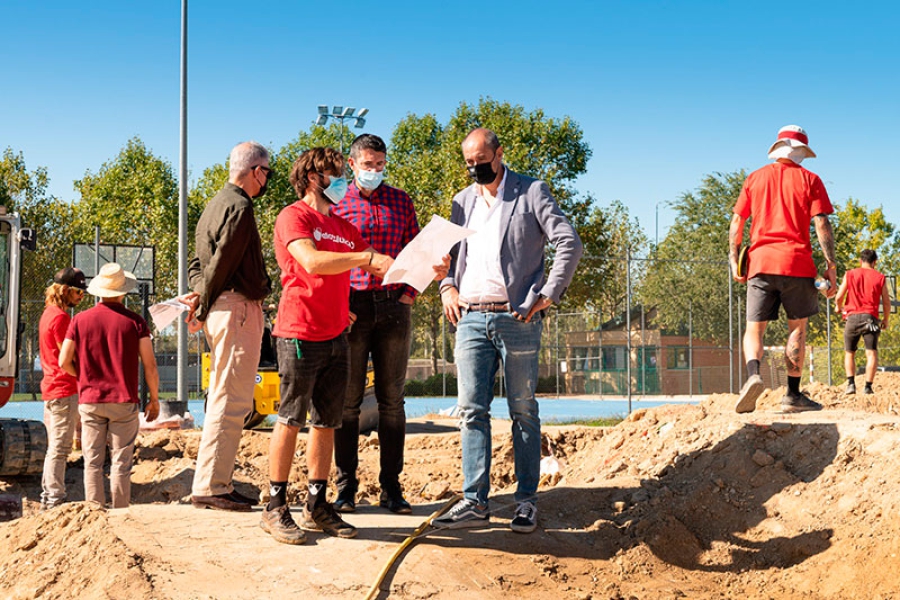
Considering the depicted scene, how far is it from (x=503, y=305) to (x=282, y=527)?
1762 mm

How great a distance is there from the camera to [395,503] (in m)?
6.41

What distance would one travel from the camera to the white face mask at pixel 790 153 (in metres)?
7.80

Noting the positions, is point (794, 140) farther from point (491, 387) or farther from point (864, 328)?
point (864, 328)

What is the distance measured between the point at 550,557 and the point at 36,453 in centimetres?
674

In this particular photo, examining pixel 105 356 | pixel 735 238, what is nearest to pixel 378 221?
pixel 105 356

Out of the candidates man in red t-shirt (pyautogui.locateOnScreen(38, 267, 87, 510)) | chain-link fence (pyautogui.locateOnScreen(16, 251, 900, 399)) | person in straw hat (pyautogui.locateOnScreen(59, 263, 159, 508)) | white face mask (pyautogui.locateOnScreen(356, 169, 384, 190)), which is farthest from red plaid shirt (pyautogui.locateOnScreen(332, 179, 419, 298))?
chain-link fence (pyautogui.locateOnScreen(16, 251, 900, 399))

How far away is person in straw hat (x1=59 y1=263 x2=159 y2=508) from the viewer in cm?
700

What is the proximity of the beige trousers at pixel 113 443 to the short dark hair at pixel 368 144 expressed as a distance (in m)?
2.61

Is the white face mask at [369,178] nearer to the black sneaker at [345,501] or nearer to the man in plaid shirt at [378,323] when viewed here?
the man in plaid shirt at [378,323]

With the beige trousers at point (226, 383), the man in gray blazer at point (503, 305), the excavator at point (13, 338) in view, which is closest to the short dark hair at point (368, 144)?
the man in gray blazer at point (503, 305)

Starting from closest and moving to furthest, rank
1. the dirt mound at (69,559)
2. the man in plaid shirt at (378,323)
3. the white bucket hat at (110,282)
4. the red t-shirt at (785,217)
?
1. the dirt mound at (69,559)
2. the man in plaid shirt at (378,323)
3. the white bucket hat at (110,282)
4. the red t-shirt at (785,217)

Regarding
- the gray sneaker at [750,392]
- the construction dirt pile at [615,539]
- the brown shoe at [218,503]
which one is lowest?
the construction dirt pile at [615,539]

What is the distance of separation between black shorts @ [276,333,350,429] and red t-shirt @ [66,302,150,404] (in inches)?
87.4

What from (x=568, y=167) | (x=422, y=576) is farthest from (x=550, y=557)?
(x=568, y=167)
